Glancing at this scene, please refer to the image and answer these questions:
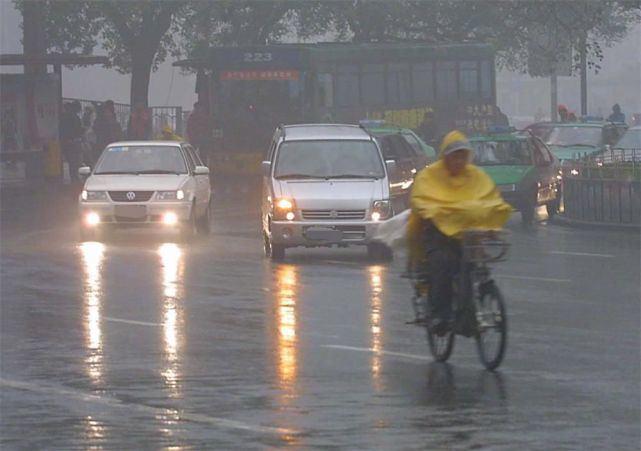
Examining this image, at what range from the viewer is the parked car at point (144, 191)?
912 inches

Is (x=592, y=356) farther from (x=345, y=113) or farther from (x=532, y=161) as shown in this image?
(x=345, y=113)

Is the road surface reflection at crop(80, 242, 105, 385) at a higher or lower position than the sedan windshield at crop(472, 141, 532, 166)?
lower

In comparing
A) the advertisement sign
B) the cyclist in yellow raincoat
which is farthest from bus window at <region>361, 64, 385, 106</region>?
the cyclist in yellow raincoat

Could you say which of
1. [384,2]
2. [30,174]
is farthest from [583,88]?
[30,174]

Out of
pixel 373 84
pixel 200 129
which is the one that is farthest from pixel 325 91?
pixel 200 129

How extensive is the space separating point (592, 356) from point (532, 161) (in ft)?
55.1

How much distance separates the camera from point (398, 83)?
142 ft

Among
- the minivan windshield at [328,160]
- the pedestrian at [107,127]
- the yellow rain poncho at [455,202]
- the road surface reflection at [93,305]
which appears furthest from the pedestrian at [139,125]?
the yellow rain poncho at [455,202]

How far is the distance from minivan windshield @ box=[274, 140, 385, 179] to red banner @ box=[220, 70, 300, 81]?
63.9ft

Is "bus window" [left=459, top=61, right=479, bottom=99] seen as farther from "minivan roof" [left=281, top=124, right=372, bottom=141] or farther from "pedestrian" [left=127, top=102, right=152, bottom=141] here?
"minivan roof" [left=281, top=124, right=372, bottom=141]

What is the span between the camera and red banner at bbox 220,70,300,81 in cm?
4081

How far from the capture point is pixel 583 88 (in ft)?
189

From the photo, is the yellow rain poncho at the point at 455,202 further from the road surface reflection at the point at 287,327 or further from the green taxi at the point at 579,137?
the green taxi at the point at 579,137

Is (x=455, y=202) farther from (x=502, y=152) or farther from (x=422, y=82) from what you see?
(x=422, y=82)
